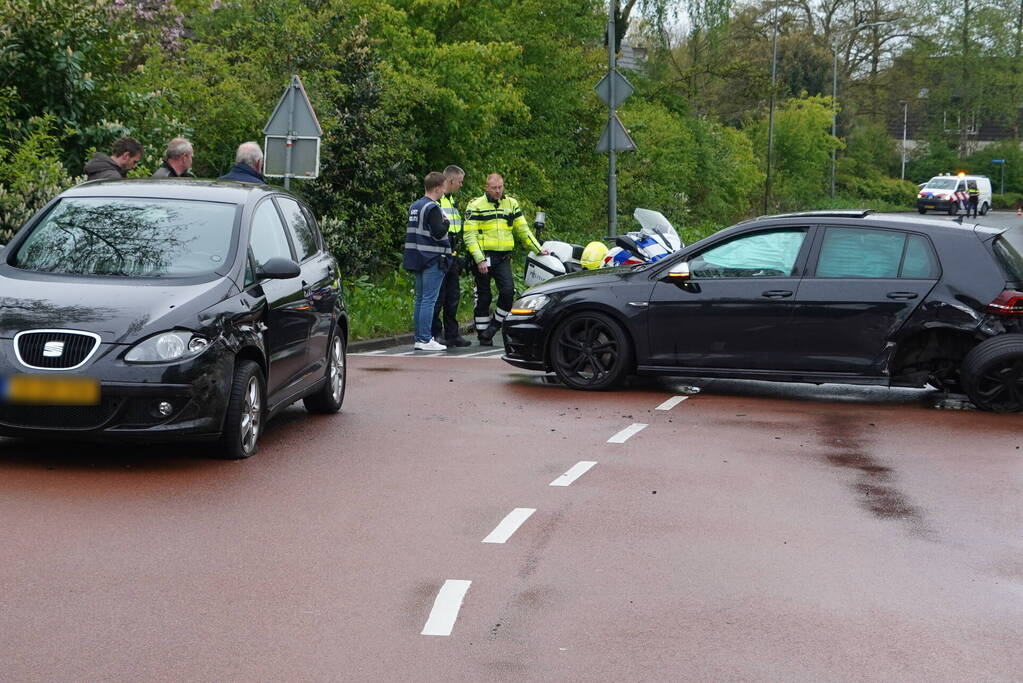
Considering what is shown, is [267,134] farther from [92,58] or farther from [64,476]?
[64,476]

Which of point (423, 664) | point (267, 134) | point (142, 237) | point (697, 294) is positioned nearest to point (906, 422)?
point (697, 294)

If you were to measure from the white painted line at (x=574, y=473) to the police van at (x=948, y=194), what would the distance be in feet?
193

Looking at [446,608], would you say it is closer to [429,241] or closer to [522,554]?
[522,554]

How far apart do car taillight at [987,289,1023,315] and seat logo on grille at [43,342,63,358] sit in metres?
6.97

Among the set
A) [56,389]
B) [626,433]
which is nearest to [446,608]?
[56,389]

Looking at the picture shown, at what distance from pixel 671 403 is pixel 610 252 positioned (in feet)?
19.0

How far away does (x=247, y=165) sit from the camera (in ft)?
43.5

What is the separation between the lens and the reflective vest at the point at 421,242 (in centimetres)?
1588

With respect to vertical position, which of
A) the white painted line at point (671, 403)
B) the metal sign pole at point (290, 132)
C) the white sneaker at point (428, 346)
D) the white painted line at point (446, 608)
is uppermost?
the metal sign pole at point (290, 132)

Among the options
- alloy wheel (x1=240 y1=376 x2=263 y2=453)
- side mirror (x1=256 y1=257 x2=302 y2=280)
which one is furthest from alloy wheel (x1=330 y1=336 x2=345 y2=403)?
alloy wheel (x1=240 y1=376 x2=263 y2=453)

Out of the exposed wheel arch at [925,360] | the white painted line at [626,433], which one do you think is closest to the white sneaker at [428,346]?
the white painted line at [626,433]

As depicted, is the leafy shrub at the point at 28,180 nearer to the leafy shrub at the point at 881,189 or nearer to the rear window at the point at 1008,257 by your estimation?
the rear window at the point at 1008,257

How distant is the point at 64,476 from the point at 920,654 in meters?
4.85

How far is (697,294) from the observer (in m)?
12.1
